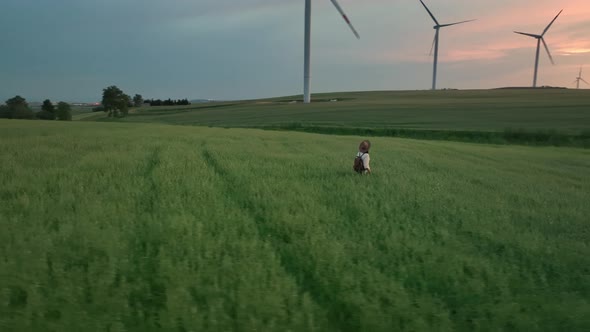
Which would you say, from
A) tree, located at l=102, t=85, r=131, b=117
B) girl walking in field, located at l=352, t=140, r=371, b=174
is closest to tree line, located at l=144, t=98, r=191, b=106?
tree, located at l=102, t=85, r=131, b=117

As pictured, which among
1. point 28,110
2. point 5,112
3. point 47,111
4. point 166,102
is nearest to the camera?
point 5,112

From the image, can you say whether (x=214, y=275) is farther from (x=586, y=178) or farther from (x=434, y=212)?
(x=586, y=178)

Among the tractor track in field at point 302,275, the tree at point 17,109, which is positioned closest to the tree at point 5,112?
the tree at point 17,109

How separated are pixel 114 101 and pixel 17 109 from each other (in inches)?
632

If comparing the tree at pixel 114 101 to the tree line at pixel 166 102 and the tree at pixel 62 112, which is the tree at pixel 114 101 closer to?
the tree at pixel 62 112

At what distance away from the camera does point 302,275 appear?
11.2ft

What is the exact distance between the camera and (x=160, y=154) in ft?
31.9

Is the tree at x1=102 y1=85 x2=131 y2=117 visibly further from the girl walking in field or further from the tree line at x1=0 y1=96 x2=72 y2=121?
the girl walking in field

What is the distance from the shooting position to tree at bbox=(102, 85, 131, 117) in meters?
59.4

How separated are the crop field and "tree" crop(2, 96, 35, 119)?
4771 centimetres

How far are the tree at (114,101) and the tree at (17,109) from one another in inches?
492

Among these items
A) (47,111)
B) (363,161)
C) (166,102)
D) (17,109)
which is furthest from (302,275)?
(166,102)

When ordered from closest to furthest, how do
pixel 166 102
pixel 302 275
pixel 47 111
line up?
pixel 302 275 < pixel 47 111 < pixel 166 102

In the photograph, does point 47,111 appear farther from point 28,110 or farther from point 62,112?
point 28,110
